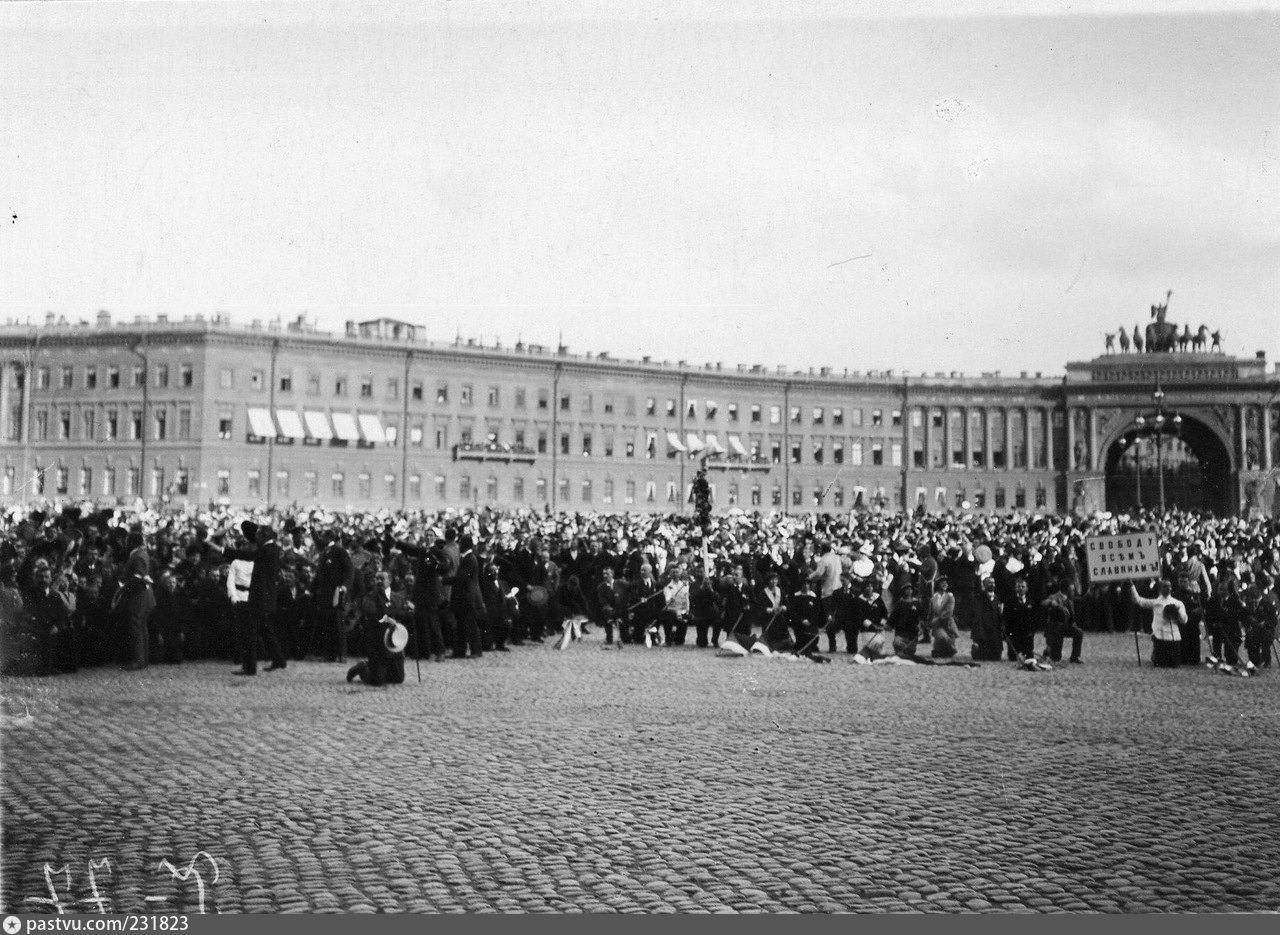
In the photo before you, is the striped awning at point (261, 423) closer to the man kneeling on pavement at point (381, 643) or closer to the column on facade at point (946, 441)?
the column on facade at point (946, 441)

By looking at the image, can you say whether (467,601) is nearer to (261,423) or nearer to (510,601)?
(510,601)

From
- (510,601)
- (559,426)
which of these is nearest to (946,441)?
(559,426)

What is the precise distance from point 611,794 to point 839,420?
9121cm

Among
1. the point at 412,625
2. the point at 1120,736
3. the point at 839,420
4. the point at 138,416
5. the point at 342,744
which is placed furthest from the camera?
the point at 839,420

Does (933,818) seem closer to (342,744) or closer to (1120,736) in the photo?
(1120,736)

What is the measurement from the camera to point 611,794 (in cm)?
866

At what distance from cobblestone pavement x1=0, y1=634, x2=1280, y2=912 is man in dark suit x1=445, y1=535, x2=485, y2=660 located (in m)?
3.85

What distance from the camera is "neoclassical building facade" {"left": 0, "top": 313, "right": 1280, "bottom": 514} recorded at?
77562 millimetres

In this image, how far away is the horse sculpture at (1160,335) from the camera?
94375 mm

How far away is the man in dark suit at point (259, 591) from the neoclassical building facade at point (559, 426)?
50.0 metres

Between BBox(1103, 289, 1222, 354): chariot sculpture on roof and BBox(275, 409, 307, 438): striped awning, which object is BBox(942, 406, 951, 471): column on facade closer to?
BBox(1103, 289, 1222, 354): chariot sculpture on roof

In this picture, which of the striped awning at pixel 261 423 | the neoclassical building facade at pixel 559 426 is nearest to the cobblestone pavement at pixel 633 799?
the neoclassical building facade at pixel 559 426

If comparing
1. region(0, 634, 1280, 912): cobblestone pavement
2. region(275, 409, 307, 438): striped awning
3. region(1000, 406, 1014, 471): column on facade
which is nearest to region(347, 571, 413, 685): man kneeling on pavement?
region(0, 634, 1280, 912): cobblestone pavement

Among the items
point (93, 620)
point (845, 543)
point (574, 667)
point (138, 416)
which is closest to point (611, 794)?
point (574, 667)
